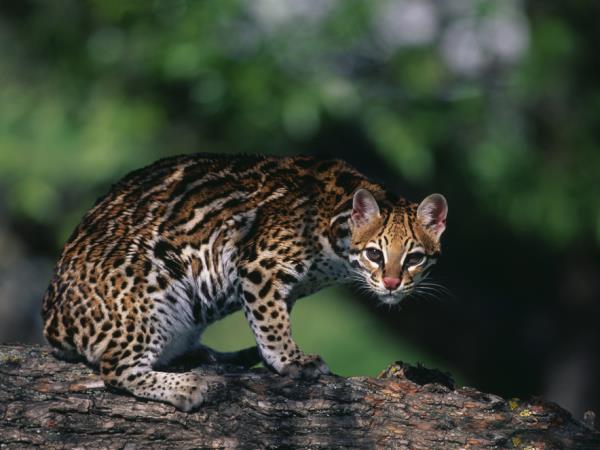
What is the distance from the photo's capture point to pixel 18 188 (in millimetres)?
13547

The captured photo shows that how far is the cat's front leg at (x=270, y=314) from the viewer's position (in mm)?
8336

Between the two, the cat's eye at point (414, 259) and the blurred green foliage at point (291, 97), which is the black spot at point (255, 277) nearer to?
the cat's eye at point (414, 259)

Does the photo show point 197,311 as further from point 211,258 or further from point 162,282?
point 162,282

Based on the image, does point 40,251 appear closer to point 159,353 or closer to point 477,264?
point 477,264

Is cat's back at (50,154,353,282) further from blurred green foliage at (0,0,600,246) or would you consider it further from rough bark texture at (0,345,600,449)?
blurred green foliage at (0,0,600,246)

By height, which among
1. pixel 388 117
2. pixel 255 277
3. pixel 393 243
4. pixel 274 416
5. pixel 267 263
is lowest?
pixel 274 416

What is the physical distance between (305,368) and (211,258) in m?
1.24

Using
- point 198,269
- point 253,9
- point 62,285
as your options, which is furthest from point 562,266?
point 62,285

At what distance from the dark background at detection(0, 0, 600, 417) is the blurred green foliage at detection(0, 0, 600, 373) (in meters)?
0.03

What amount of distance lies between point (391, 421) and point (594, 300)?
895cm

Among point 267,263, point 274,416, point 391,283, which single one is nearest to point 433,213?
point 391,283

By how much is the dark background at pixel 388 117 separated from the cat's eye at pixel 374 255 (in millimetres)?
4528

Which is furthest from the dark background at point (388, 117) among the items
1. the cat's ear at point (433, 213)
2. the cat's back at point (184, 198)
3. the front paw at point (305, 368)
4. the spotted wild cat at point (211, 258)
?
the front paw at point (305, 368)

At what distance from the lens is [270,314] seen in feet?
27.6
